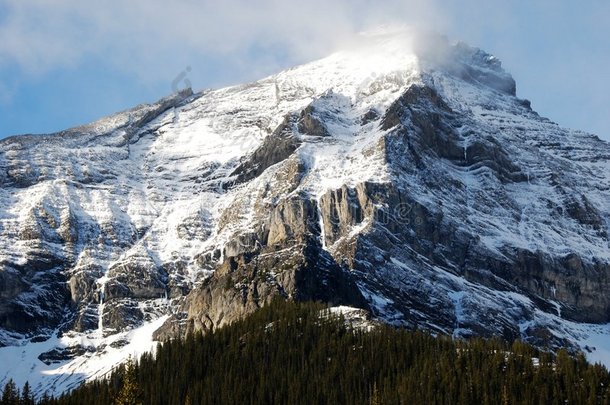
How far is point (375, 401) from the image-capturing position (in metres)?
188

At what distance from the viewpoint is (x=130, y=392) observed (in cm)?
17362

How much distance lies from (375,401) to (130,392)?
35.9 meters

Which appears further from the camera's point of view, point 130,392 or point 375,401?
point 375,401
